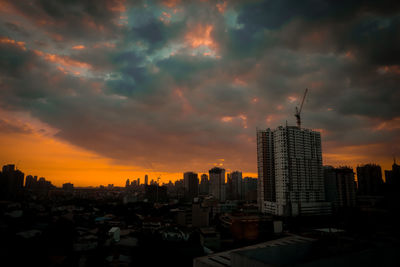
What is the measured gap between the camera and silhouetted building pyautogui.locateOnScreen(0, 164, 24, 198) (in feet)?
177

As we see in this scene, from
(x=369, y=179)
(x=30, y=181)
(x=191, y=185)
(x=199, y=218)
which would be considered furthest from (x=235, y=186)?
(x=30, y=181)

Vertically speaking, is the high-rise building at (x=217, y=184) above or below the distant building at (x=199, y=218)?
above

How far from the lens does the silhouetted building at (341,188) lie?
4316 centimetres

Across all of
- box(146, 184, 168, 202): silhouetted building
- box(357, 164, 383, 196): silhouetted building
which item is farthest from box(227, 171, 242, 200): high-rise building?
box(357, 164, 383, 196): silhouetted building

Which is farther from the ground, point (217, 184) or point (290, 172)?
point (290, 172)

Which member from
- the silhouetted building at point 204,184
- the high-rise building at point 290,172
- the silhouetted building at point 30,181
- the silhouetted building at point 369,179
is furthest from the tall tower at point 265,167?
the silhouetted building at point 30,181

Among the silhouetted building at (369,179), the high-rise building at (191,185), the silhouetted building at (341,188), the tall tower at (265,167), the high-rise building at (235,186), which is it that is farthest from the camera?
the high-rise building at (191,185)

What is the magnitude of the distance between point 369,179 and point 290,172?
96.0 ft

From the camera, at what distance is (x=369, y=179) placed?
53.2 metres

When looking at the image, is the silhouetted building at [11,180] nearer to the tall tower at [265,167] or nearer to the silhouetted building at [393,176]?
the tall tower at [265,167]

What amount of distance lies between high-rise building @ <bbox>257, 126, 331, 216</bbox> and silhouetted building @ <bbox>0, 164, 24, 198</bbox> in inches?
2229

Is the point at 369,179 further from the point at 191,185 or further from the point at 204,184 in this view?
the point at 204,184

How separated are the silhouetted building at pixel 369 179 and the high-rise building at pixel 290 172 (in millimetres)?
20992

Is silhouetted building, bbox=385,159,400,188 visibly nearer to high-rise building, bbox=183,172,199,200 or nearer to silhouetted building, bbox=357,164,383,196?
silhouetted building, bbox=357,164,383,196
